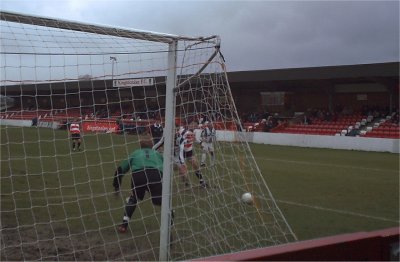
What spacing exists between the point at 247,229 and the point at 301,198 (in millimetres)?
3645

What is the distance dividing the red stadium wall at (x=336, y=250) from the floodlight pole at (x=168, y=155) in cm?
323

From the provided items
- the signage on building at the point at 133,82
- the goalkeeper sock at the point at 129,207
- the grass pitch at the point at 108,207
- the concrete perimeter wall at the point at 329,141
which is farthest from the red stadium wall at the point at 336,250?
the concrete perimeter wall at the point at 329,141

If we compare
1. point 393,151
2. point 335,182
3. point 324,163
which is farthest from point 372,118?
point 335,182

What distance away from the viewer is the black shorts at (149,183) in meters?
7.16

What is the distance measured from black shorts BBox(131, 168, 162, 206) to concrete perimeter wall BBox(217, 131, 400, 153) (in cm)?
1698

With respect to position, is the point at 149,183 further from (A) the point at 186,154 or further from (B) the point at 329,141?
(B) the point at 329,141

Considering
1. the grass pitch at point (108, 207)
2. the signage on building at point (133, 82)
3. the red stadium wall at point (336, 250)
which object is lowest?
the grass pitch at point (108, 207)

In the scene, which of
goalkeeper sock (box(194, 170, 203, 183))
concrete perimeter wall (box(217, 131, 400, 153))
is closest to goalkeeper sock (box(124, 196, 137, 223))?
goalkeeper sock (box(194, 170, 203, 183))

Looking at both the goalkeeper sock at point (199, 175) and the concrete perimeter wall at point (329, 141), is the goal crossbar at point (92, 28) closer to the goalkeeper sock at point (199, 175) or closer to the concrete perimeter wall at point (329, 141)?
the goalkeeper sock at point (199, 175)

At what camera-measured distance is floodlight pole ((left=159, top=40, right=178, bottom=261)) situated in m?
6.01

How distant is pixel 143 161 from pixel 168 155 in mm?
1254

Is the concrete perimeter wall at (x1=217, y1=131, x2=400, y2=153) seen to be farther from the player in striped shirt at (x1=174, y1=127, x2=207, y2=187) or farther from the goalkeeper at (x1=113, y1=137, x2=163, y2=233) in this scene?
the goalkeeper at (x1=113, y1=137, x2=163, y2=233)

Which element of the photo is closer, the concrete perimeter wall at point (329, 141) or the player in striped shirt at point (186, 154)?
the player in striped shirt at point (186, 154)

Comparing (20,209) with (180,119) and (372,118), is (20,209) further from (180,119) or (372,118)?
(372,118)
